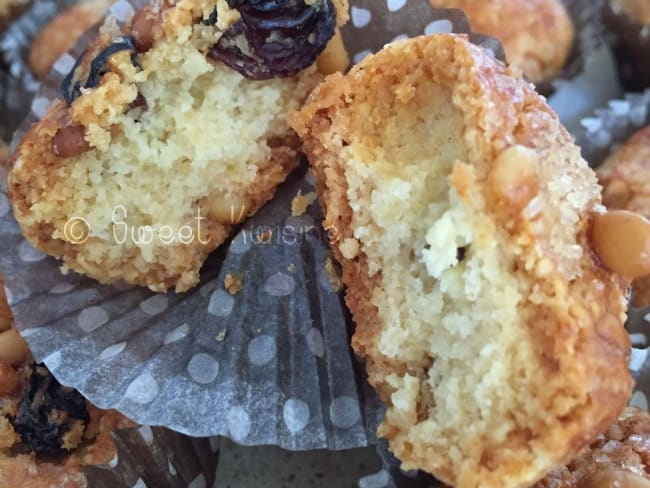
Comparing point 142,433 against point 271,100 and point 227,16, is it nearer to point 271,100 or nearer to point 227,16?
point 271,100

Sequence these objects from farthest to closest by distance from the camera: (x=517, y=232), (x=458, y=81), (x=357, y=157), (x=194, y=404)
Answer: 1. (x=194, y=404)
2. (x=357, y=157)
3. (x=458, y=81)
4. (x=517, y=232)

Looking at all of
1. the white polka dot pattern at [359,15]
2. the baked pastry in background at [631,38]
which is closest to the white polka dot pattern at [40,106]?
the white polka dot pattern at [359,15]

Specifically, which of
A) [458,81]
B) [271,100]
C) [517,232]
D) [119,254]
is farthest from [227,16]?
[517,232]

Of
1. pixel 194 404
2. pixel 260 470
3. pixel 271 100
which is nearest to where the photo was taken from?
pixel 194 404

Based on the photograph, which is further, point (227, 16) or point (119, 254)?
point (119, 254)

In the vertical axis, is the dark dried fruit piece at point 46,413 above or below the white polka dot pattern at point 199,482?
above

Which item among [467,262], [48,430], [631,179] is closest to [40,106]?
[48,430]

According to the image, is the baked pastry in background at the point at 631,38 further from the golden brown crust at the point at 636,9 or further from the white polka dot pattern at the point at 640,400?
the white polka dot pattern at the point at 640,400
